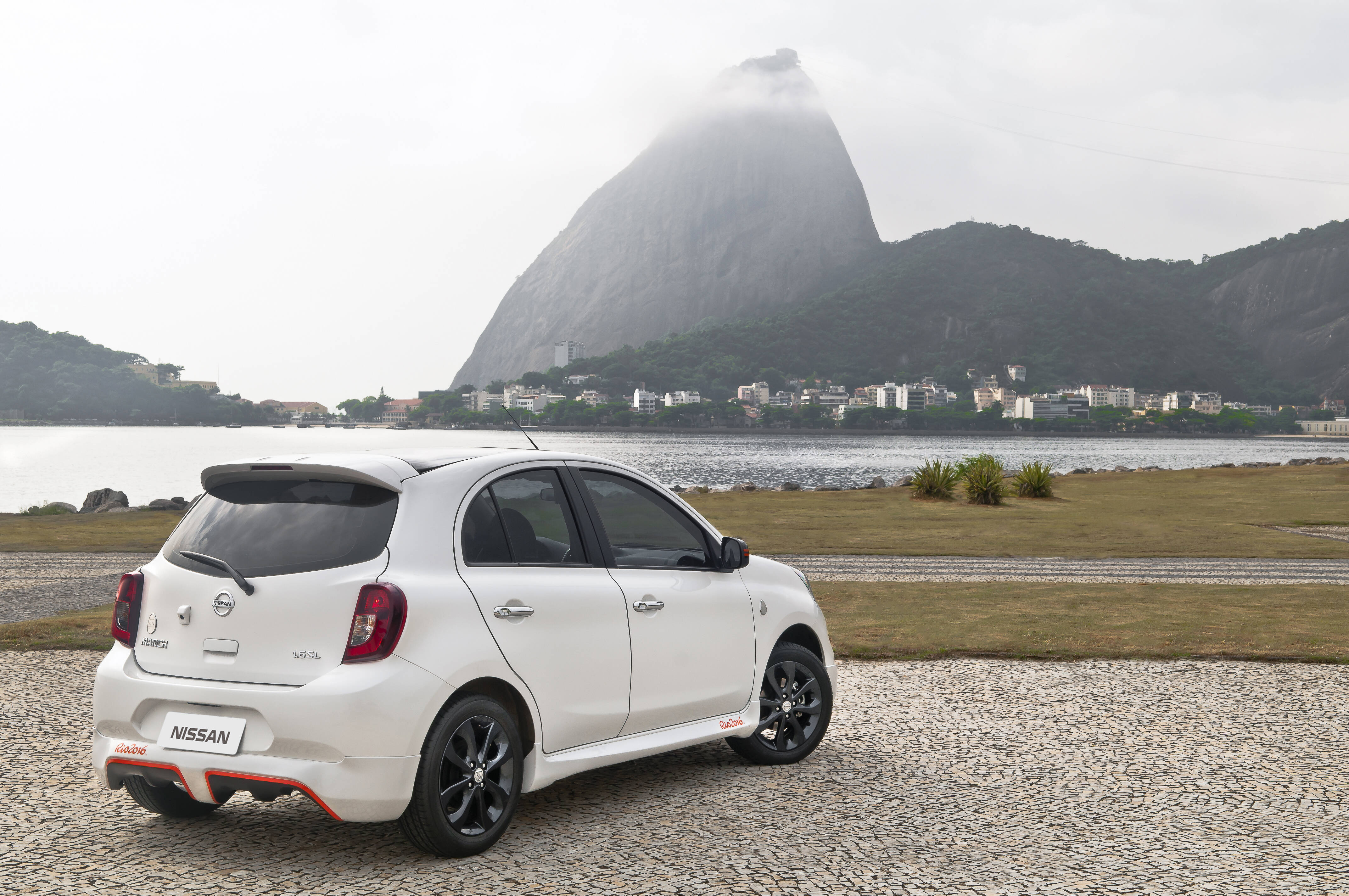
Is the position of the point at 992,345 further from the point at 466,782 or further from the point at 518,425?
the point at 466,782

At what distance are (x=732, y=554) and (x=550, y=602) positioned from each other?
135 centimetres

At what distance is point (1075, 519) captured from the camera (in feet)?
88.4

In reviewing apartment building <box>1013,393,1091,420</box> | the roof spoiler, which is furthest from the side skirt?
apartment building <box>1013,393,1091,420</box>

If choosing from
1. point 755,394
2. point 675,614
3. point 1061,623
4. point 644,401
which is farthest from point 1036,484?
point 755,394

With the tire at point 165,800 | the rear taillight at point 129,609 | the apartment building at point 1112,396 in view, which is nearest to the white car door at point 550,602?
the rear taillight at point 129,609

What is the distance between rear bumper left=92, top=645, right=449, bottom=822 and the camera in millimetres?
4129

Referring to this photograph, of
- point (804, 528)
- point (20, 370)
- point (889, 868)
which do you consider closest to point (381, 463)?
point (889, 868)

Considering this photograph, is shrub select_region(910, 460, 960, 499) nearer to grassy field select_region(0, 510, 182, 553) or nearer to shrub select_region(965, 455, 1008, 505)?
shrub select_region(965, 455, 1008, 505)

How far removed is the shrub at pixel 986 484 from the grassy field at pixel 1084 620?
16201 mm

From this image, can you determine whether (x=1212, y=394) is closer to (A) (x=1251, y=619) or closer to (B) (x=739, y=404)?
(B) (x=739, y=404)

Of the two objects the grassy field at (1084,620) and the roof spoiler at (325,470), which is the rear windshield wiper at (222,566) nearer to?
the roof spoiler at (325,470)

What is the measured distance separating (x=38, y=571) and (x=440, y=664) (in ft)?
49.0

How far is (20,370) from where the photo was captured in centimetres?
15938

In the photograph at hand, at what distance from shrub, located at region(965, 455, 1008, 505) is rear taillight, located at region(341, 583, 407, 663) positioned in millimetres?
28137
